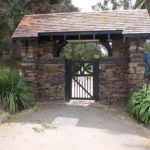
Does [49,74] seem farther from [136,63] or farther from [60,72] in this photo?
[136,63]

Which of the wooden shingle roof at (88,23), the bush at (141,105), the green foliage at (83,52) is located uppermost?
the wooden shingle roof at (88,23)

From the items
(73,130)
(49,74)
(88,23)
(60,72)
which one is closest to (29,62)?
(49,74)

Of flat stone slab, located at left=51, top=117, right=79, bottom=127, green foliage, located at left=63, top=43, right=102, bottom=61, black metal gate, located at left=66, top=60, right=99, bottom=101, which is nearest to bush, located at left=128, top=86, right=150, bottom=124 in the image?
flat stone slab, located at left=51, top=117, right=79, bottom=127

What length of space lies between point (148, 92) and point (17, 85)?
185 inches

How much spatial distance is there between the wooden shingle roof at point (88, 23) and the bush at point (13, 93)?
181 centimetres

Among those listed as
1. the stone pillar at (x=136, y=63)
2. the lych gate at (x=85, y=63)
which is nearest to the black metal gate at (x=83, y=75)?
the lych gate at (x=85, y=63)

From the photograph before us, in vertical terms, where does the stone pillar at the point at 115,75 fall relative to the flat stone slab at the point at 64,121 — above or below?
above

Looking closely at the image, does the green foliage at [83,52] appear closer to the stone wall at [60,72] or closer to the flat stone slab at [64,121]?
the stone wall at [60,72]

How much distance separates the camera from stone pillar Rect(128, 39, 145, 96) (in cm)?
1239

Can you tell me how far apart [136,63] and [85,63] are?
2310 millimetres

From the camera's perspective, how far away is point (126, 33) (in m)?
12.1

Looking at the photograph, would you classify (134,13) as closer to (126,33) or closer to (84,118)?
(126,33)

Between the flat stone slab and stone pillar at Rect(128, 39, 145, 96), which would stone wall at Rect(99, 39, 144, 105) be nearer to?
stone pillar at Rect(128, 39, 145, 96)

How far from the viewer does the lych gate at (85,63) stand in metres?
12.5
